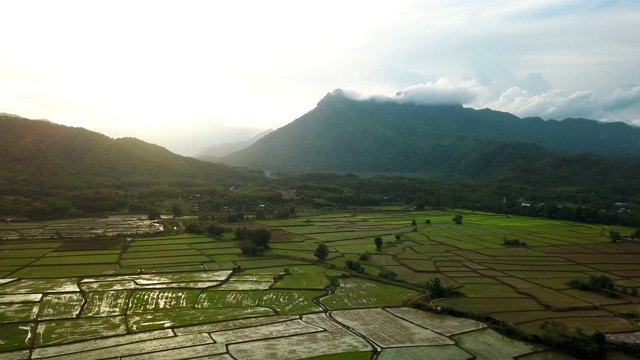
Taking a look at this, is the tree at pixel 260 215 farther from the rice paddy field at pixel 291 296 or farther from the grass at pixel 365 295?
the grass at pixel 365 295

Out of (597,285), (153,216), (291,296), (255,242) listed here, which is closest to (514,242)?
(597,285)

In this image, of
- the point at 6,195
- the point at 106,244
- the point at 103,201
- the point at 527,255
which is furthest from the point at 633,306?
the point at 6,195

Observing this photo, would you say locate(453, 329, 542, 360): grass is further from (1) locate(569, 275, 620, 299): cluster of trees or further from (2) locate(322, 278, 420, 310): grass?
(1) locate(569, 275, 620, 299): cluster of trees

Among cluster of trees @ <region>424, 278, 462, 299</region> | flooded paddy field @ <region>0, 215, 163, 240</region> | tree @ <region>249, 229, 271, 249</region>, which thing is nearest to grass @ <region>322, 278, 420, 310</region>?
cluster of trees @ <region>424, 278, 462, 299</region>

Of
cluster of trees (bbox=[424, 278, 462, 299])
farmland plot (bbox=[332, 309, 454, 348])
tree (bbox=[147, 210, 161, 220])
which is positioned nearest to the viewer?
farmland plot (bbox=[332, 309, 454, 348])

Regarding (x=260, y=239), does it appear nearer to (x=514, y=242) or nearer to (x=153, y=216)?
(x=153, y=216)

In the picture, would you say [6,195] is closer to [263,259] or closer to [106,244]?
[106,244]

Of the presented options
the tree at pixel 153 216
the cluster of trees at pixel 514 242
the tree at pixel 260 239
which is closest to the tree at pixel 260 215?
the tree at pixel 153 216
